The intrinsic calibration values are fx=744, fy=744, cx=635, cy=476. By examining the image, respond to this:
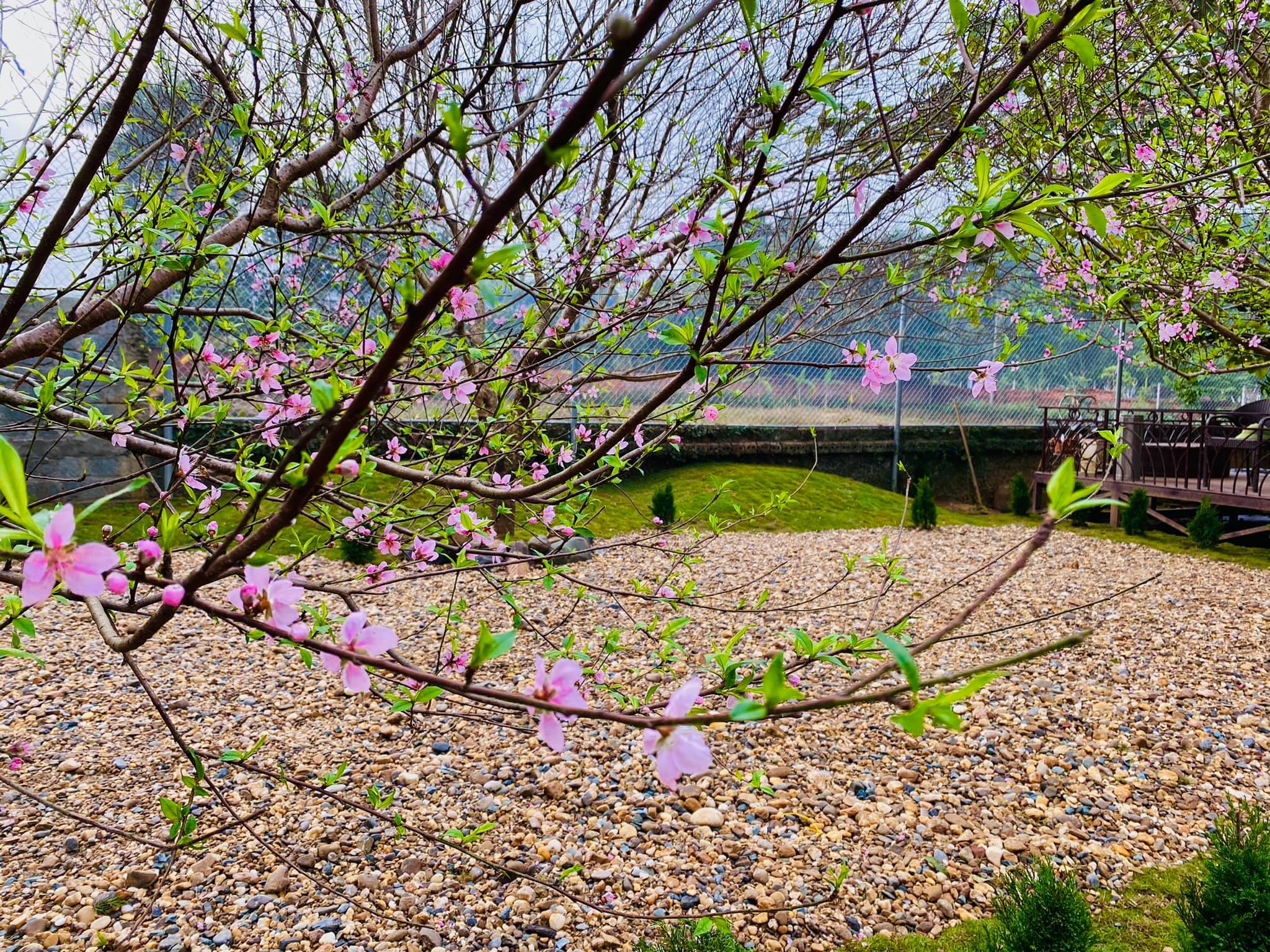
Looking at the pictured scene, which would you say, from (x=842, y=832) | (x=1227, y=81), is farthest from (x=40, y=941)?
(x=1227, y=81)

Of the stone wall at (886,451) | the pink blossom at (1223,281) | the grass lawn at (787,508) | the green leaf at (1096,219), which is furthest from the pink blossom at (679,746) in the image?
the stone wall at (886,451)

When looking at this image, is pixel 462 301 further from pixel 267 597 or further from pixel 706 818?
pixel 706 818

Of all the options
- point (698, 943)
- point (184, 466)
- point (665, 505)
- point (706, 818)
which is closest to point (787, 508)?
point (665, 505)

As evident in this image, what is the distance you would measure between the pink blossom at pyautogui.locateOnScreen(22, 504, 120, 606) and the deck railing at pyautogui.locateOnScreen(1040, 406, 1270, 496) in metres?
8.29

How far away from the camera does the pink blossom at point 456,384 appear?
1.60 m

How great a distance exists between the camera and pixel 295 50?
9.32 ft

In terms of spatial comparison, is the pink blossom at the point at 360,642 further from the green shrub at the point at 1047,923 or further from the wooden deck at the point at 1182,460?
the wooden deck at the point at 1182,460

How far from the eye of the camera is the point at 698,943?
5.68ft

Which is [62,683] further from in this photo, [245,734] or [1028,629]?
[1028,629]

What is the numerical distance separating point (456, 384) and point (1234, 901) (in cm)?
206

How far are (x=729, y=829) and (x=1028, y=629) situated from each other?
131 inches

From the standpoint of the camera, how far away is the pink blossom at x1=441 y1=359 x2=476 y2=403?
160 cm

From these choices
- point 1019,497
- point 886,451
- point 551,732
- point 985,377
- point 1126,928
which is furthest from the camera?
point 886,451

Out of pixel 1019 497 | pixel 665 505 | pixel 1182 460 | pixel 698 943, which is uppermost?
pixel 1182 460
